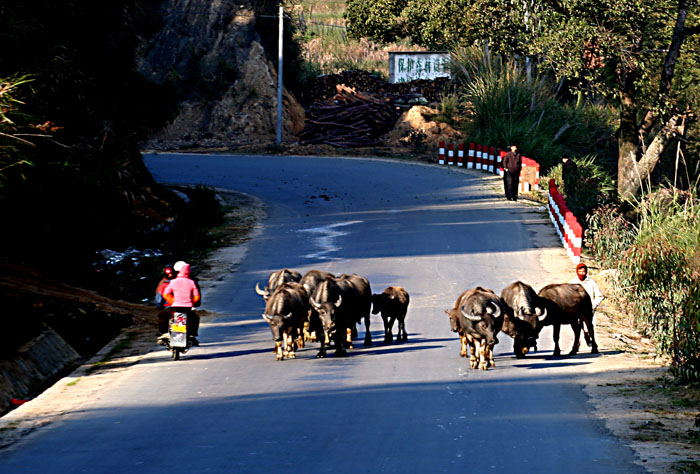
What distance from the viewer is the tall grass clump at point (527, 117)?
4569cm

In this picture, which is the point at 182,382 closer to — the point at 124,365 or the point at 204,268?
the point at 124,365

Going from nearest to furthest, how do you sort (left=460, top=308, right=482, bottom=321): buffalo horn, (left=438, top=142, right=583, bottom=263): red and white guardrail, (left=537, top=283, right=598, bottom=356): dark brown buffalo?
(left=460, top=308, right=482, bottom=321): buffalo horn, (left=537, top=283, right=598, bottom=356): dark brown buffalo, (left=438, top=142, right=583, bottom=263): red and white guardrail

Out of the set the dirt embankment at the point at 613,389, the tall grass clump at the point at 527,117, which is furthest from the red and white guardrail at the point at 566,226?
the tall grass clump at the point at 527,117

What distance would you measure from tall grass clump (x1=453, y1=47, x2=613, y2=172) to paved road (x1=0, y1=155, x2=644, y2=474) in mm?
24647

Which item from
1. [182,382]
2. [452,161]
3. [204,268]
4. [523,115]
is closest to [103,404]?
[182,382]

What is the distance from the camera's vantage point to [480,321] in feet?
40.3

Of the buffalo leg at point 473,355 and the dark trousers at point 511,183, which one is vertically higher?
the dark trousers at point 511,183

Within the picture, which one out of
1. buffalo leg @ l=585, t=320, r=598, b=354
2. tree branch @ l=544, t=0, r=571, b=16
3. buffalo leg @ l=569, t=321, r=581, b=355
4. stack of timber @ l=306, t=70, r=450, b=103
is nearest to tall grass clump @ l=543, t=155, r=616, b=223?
tree branch @ l=544, t=0, r=571, b=16

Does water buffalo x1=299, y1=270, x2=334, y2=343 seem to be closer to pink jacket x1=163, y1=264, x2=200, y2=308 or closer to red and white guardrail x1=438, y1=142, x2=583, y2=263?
pink jacket x1=163, y1=264, x2=200, y2=308

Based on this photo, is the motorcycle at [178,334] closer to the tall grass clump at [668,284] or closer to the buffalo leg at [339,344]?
the buffalo leg at [339,344]

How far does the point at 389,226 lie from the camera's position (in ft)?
87.5

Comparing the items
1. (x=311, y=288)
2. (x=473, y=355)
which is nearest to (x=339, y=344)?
(x=311, y=288)

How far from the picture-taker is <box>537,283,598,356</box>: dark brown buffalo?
43.7ft

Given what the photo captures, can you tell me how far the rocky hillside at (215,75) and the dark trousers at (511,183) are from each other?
1123 inches
